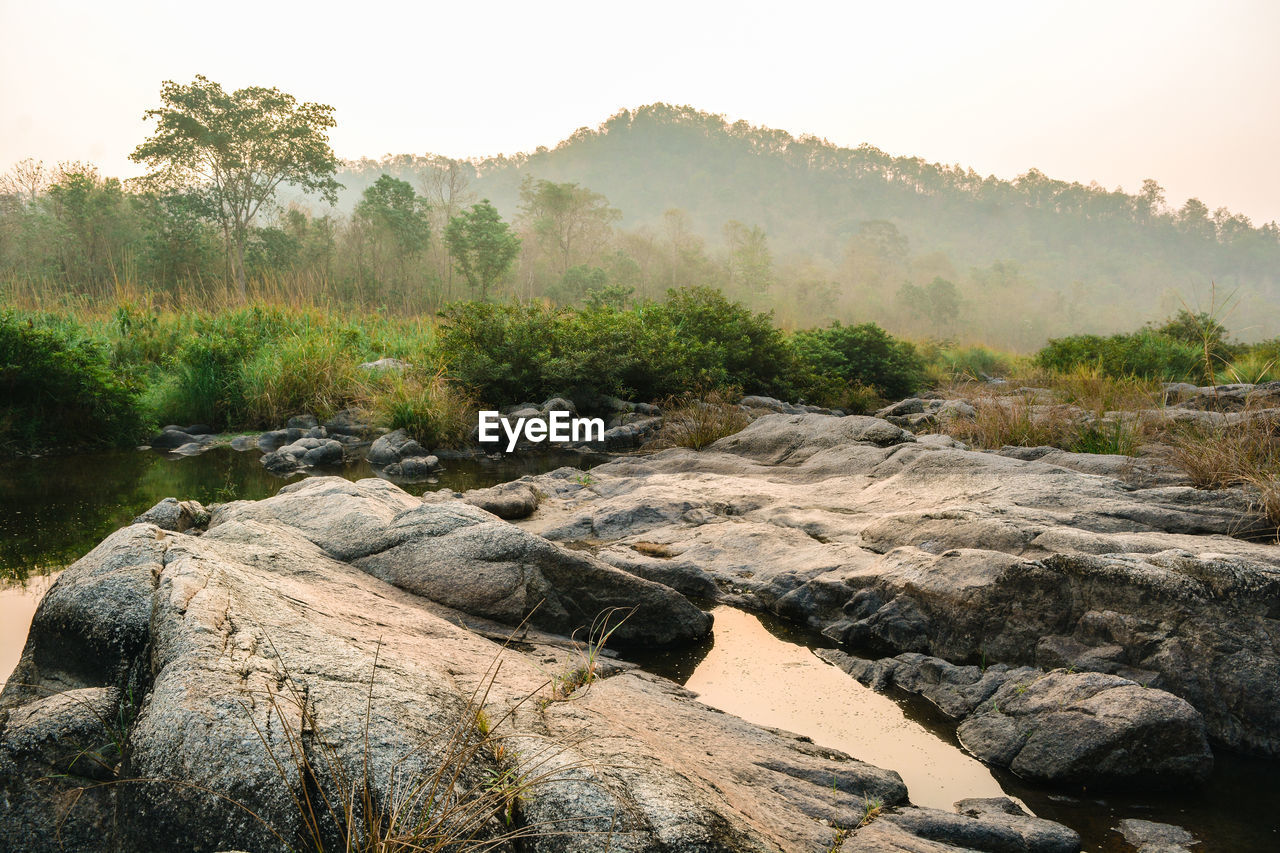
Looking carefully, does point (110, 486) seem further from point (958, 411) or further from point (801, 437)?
point (958, 411)

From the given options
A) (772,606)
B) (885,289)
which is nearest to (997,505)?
(772,606)

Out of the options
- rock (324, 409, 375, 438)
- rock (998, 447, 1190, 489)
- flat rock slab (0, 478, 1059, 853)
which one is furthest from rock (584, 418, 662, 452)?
flat rock slab (0, 478, 1059, 853)

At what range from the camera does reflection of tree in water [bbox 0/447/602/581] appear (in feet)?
17.5

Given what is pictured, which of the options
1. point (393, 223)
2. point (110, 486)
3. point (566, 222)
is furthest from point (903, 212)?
point (110, 486)

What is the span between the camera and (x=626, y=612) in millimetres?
3846

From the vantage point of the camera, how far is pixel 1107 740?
2.69 m

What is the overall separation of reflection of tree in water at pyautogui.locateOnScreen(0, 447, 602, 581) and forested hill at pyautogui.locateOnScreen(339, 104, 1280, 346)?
59.9 meters

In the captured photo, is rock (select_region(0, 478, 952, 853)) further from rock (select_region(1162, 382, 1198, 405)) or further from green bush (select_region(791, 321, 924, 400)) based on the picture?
green bush (select_region(791, 321, 924, 400))

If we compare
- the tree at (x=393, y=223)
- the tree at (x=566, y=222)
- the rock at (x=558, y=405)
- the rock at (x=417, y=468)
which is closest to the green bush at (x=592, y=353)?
the rock at (x=558, y=405)

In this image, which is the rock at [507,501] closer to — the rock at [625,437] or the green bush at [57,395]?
the rock at [625,437]

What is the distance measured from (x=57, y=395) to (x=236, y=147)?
62.2 ft

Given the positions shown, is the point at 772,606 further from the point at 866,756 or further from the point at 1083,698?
the point at 1083,698

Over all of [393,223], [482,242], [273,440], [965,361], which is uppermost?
[393,223]

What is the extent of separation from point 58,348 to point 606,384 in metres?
6.88
